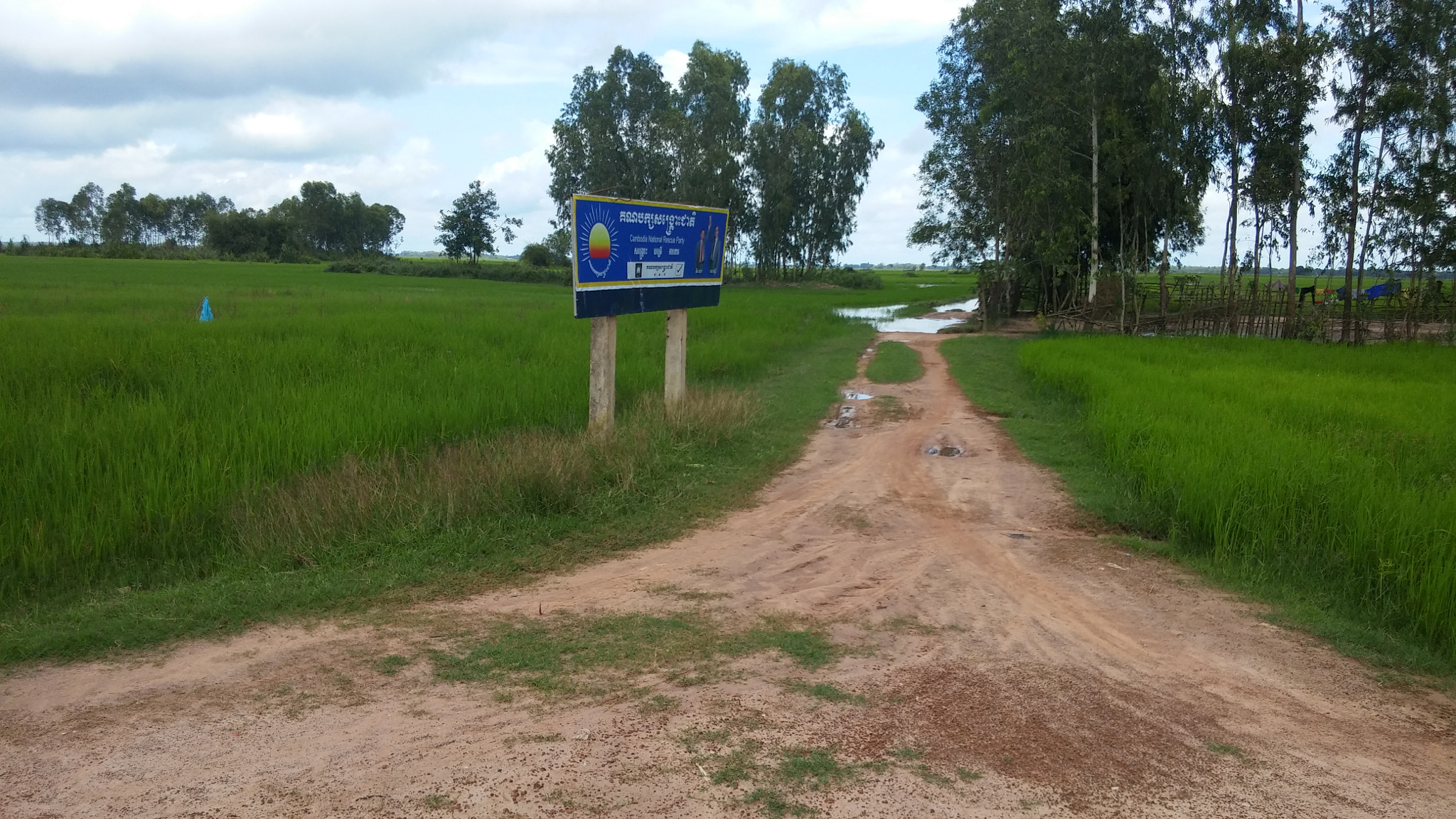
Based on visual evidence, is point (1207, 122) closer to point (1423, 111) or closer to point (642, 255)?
point (1423, 111)

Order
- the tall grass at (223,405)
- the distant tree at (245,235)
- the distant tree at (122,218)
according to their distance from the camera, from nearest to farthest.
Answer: the tall grass at (223,405), the distant tree at (245,235), the distant tree at (122,218)

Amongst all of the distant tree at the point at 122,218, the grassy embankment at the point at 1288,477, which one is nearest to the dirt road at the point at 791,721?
the grassy embankment at the point at 1288,477

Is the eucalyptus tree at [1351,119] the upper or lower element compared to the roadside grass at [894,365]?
upper

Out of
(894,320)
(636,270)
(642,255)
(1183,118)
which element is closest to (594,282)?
(636,270)

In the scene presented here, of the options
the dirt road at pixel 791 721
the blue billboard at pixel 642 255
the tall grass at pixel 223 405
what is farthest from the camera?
the blue billboard at pixel 642 255

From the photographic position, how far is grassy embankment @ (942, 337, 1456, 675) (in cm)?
469

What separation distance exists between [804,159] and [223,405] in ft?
151

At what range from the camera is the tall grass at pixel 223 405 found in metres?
5.42

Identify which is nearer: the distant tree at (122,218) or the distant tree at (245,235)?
the distant tree at (245,235)

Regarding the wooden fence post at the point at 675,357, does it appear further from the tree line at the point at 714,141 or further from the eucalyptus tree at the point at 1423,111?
the tree line at the point at 714,141

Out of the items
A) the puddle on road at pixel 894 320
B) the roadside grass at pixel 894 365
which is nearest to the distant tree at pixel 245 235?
the puddle on road at pixel 894 320

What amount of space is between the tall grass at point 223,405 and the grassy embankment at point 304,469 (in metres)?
0.02

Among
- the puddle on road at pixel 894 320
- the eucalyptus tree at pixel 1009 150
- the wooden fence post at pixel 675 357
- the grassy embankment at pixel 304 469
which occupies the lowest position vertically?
the grassy embankment at pixel 304 469

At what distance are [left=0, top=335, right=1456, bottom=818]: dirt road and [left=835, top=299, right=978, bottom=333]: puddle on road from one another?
2146 cm
